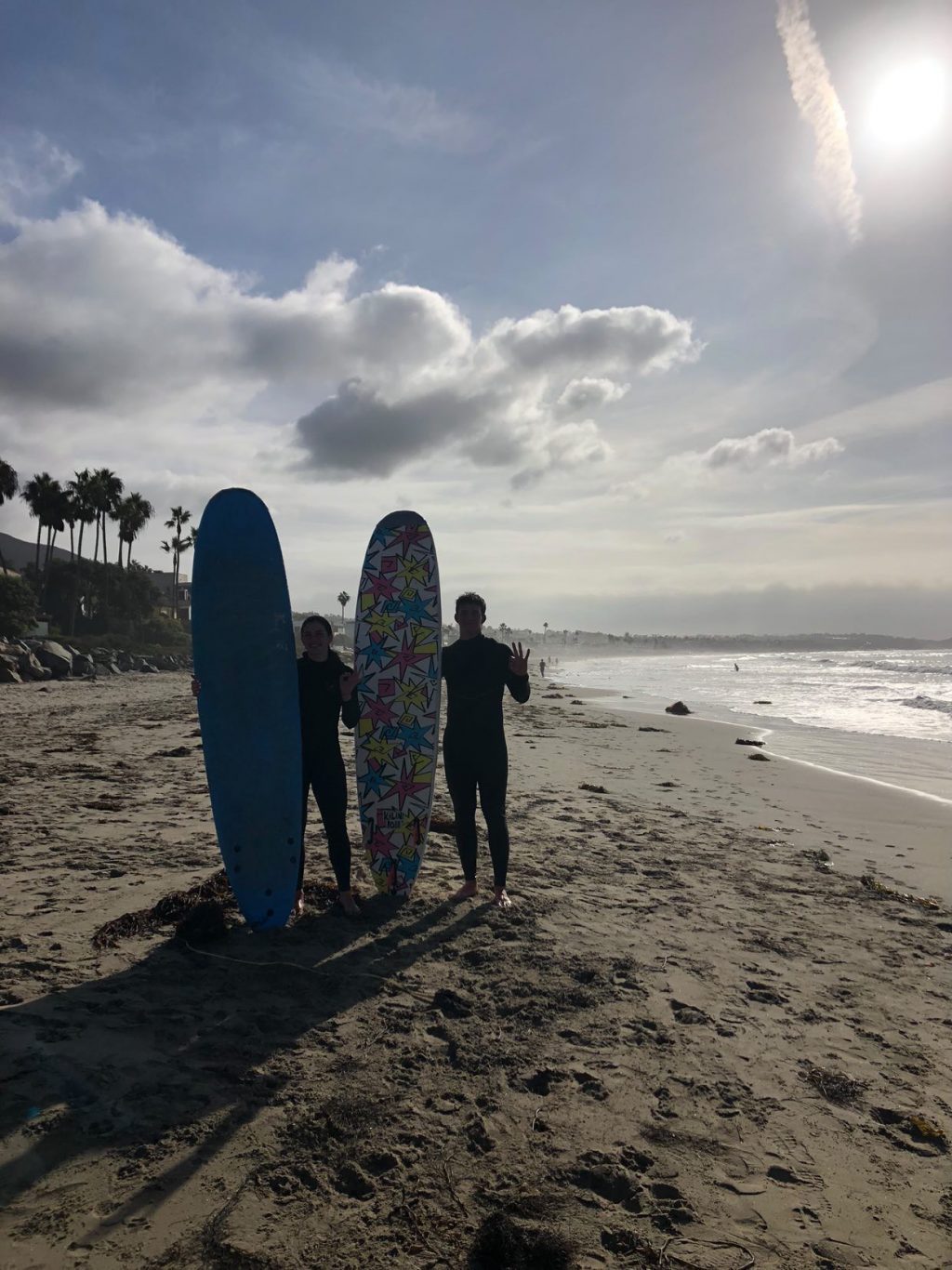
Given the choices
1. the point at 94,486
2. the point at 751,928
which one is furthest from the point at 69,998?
the point at 94,486

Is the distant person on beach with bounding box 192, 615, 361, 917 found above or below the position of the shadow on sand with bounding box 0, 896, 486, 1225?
above

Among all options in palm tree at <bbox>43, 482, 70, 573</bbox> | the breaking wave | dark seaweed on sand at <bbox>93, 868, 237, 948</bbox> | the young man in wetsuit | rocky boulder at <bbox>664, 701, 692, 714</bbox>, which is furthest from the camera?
palm tree at <bbox>43, 482, 70, 573</bbox>

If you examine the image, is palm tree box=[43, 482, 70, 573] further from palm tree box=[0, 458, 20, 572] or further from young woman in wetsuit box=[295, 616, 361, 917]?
young woman in wetsuit box=[295, 616, 361, 917]

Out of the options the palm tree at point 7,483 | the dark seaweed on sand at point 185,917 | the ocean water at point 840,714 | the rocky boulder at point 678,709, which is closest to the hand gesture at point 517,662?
the dark seaweed on sand at point 185,917

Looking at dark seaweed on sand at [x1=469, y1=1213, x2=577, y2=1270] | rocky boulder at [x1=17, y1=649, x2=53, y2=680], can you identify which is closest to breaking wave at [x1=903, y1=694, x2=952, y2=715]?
dark seaweed on sand at [x1=469, y1=1213, x2=577, y2=1270]

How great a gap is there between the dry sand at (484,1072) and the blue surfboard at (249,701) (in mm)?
372

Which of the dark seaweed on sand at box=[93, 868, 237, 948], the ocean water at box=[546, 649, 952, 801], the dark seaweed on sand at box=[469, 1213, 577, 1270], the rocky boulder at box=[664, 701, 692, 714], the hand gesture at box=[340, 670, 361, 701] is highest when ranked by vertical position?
the hand gesture at box=[340, 670, 361, 701]

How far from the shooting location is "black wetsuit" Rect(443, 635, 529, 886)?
4.35m

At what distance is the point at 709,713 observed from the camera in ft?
64.4

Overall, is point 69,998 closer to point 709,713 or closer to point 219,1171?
point 219,1171

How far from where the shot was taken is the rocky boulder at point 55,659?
2514 centimetres

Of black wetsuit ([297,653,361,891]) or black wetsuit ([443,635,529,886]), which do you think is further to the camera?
black wetsuit ([443,635,529,886])

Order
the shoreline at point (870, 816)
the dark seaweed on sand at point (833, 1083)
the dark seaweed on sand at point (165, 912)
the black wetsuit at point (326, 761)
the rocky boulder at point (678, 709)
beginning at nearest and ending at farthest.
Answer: the dark seaweed on sand at point (833, 1083), the dark seaweed on sand at point (165, 912), the black wetsuit at point (326, 761), the shoreline at point (870, 816), the rocky boulder at point (678, 709)

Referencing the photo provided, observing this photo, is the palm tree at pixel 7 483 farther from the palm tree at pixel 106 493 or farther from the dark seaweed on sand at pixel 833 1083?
the dark seaweed on sand at pixel 833 1083
